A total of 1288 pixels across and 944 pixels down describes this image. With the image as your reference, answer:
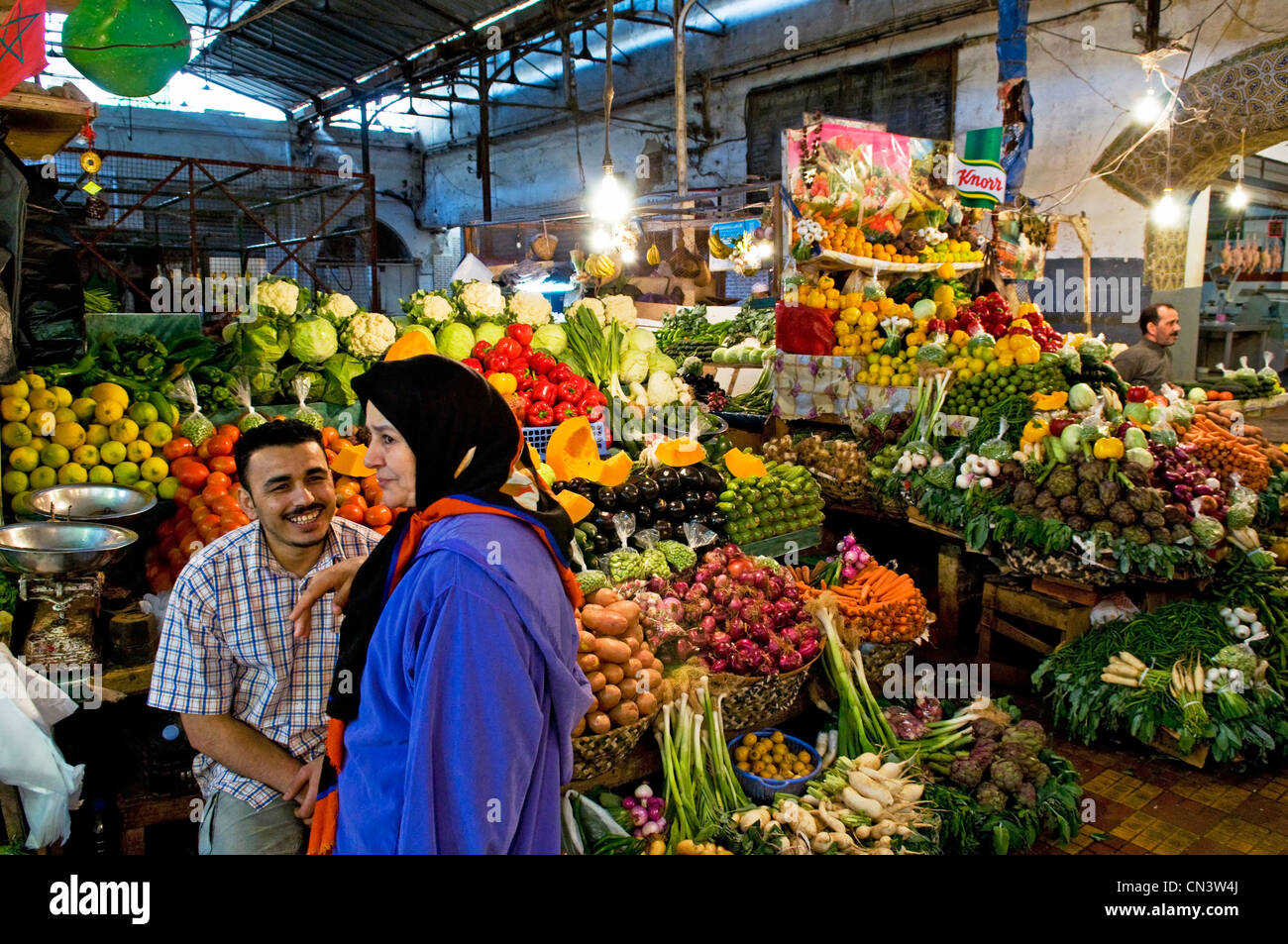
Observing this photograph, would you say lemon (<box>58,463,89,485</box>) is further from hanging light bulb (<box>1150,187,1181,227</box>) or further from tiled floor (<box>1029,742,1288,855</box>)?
hanging light bulb (<box>1150,187,1181,227</box>)

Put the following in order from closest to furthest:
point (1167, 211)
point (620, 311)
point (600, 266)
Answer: point (620, 311), point (1167, 211), point (600, 266)

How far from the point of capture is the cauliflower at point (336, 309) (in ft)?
16.1

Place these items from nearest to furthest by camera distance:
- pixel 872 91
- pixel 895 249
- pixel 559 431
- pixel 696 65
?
pixel 559 431 → pixel 895 249 → pixel 872 91 → pixel 696 65

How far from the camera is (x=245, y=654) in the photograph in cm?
226

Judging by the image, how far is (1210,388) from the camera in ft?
25.5

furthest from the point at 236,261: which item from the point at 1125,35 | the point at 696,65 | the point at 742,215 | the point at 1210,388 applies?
the point at 1210,388

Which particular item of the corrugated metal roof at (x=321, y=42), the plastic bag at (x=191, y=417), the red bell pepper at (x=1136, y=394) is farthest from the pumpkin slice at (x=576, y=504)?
the corrugated metal roof at (x=321, y=42)

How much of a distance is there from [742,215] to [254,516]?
6.90 meters

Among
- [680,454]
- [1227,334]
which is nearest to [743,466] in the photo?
[680,454]

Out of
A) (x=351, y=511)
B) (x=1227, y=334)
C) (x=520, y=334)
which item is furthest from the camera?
(x=1227, y=334)

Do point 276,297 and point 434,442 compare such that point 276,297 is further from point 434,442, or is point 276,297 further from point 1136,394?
point 1136,394

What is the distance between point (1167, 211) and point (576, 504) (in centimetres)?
726
